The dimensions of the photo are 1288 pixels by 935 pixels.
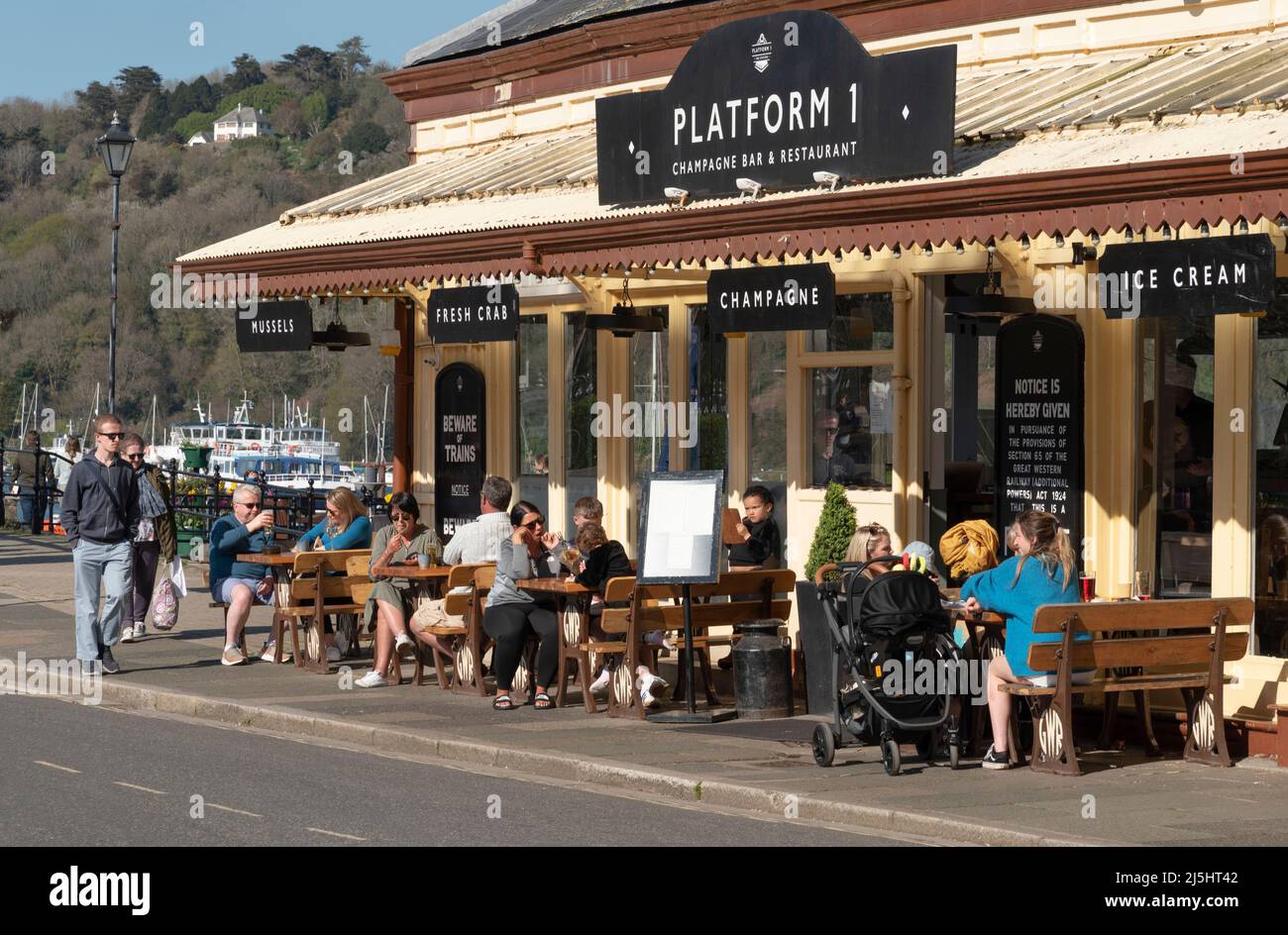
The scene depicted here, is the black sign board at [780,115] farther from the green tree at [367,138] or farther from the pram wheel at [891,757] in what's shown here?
the green tree at [367,138]

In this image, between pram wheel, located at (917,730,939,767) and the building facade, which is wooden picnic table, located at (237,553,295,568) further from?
pram wheel, located at (917,730,939,767)

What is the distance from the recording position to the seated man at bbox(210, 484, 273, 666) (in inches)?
601

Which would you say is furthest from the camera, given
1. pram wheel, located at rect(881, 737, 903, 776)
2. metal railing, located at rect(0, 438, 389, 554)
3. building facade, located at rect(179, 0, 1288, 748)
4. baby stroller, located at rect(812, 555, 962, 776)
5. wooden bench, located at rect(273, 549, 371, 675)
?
metal railing, located at rect(0, 438, 389, 554)

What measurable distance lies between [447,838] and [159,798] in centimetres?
182

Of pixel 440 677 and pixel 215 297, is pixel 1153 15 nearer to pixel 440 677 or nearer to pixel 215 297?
pixel 440 677

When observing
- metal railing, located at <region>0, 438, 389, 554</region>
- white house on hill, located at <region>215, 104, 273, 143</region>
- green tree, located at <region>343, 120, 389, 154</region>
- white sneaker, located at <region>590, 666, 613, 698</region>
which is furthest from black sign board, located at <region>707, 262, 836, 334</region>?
white house on hill, located at <region>215, 104, 273, 143</region>

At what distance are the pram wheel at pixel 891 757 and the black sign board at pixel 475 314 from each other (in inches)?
219

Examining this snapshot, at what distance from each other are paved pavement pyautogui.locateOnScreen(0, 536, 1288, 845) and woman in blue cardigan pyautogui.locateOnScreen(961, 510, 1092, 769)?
0.38 metres

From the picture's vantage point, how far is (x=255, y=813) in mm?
8961

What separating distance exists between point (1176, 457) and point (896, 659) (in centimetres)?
295

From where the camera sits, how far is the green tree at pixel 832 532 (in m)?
13.5
